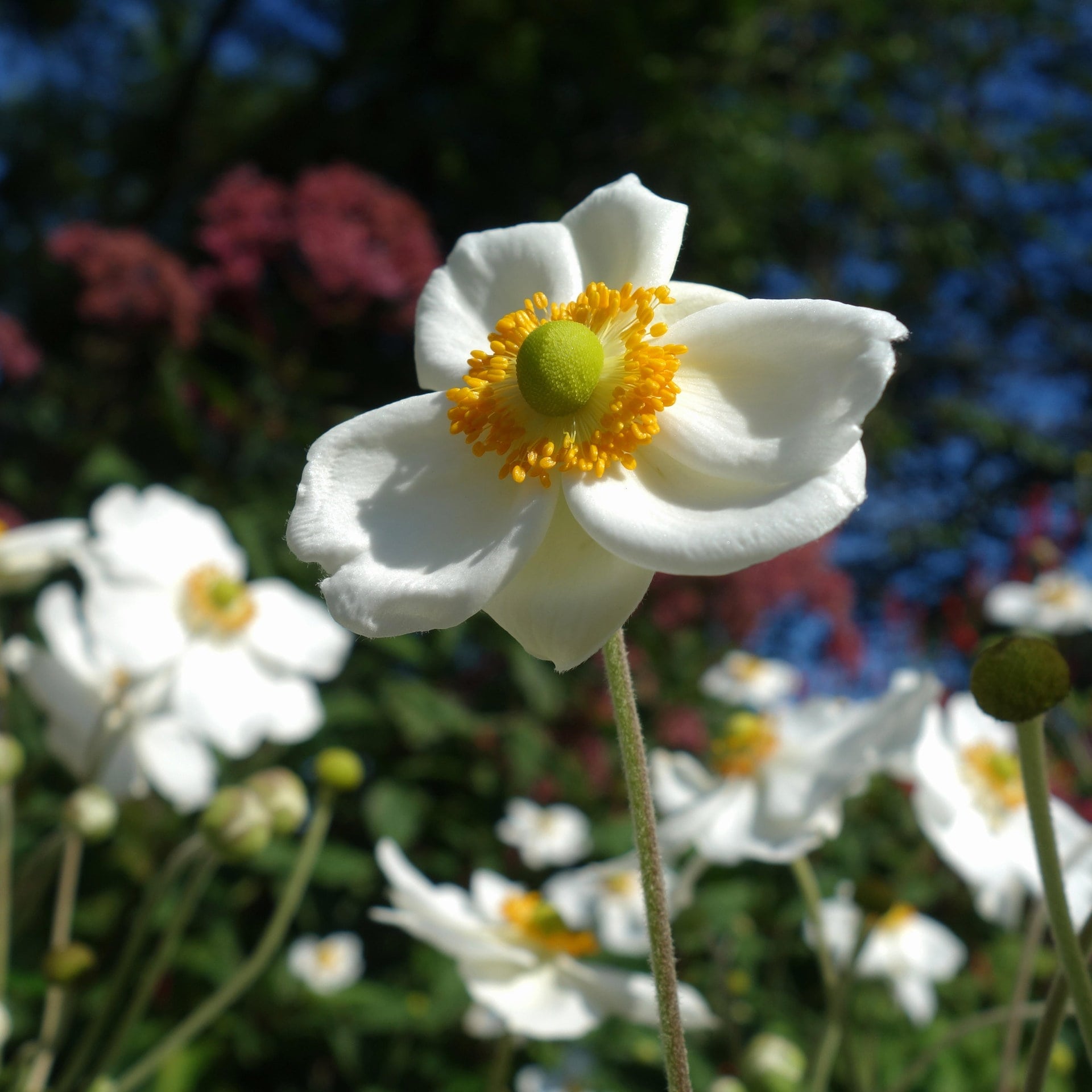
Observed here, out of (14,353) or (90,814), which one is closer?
(90,814)

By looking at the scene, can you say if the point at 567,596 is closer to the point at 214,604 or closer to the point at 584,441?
the point at 584,441

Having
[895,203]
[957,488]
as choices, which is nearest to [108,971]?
[895,203]

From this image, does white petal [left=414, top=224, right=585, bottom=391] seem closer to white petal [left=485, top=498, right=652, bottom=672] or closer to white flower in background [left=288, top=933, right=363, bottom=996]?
white petal [left=485, top=498, right=652, bottom=672]

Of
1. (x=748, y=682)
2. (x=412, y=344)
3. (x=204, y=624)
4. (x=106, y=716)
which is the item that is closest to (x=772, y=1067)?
(x=106, y=716)

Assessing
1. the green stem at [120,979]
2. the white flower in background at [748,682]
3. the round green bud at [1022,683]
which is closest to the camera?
the round green bud at [1022,683]

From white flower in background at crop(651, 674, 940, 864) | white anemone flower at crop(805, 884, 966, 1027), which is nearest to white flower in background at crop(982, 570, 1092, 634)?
white anemone flower at crop(805, 884, 966, 1027)

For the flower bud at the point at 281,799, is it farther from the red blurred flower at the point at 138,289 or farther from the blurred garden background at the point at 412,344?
the red blurred flower at the point at 138,289

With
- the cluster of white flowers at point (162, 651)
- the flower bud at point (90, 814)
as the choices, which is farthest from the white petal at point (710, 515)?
the cluster of white flowers at point (162, 651)
